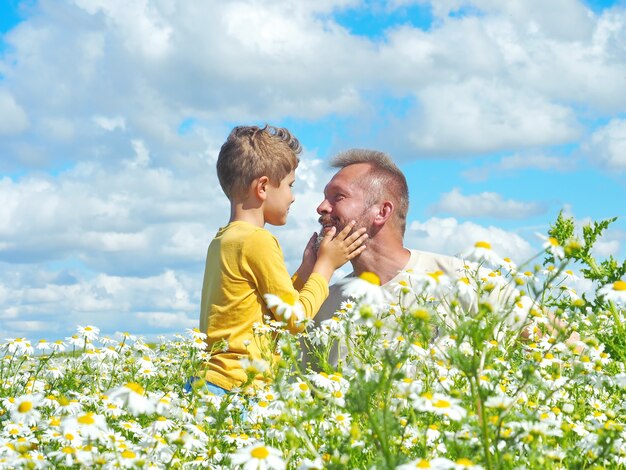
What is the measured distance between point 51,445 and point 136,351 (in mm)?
2200

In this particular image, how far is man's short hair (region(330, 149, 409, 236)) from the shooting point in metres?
6.85

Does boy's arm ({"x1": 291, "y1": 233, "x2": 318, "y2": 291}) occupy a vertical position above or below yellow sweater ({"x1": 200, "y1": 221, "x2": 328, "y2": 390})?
above

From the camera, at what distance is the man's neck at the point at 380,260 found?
6.71 meters

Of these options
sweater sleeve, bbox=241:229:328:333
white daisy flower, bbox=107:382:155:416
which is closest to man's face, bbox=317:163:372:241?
sweater sleeve, bbox=241:229:328:333

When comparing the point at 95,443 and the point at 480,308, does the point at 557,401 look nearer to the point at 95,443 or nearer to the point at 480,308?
the point at 480,308

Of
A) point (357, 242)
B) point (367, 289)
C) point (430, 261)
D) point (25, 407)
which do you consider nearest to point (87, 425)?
point (25, 407)

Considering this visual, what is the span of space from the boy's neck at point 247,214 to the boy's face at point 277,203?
0.05 meters

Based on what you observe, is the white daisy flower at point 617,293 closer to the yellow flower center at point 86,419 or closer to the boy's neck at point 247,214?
the yellow flower center at point 86,419

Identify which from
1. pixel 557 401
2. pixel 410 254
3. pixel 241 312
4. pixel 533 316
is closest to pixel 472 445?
pixel 533 316

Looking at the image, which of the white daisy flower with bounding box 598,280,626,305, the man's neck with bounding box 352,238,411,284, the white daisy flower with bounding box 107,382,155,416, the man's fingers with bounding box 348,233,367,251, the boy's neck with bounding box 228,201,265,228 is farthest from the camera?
the man's neck with bounding box 352,238,411,284

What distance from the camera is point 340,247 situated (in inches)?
256

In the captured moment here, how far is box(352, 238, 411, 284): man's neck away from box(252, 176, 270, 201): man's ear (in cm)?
104

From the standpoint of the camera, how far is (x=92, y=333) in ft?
17.7

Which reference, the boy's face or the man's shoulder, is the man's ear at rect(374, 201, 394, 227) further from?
the boy's face
